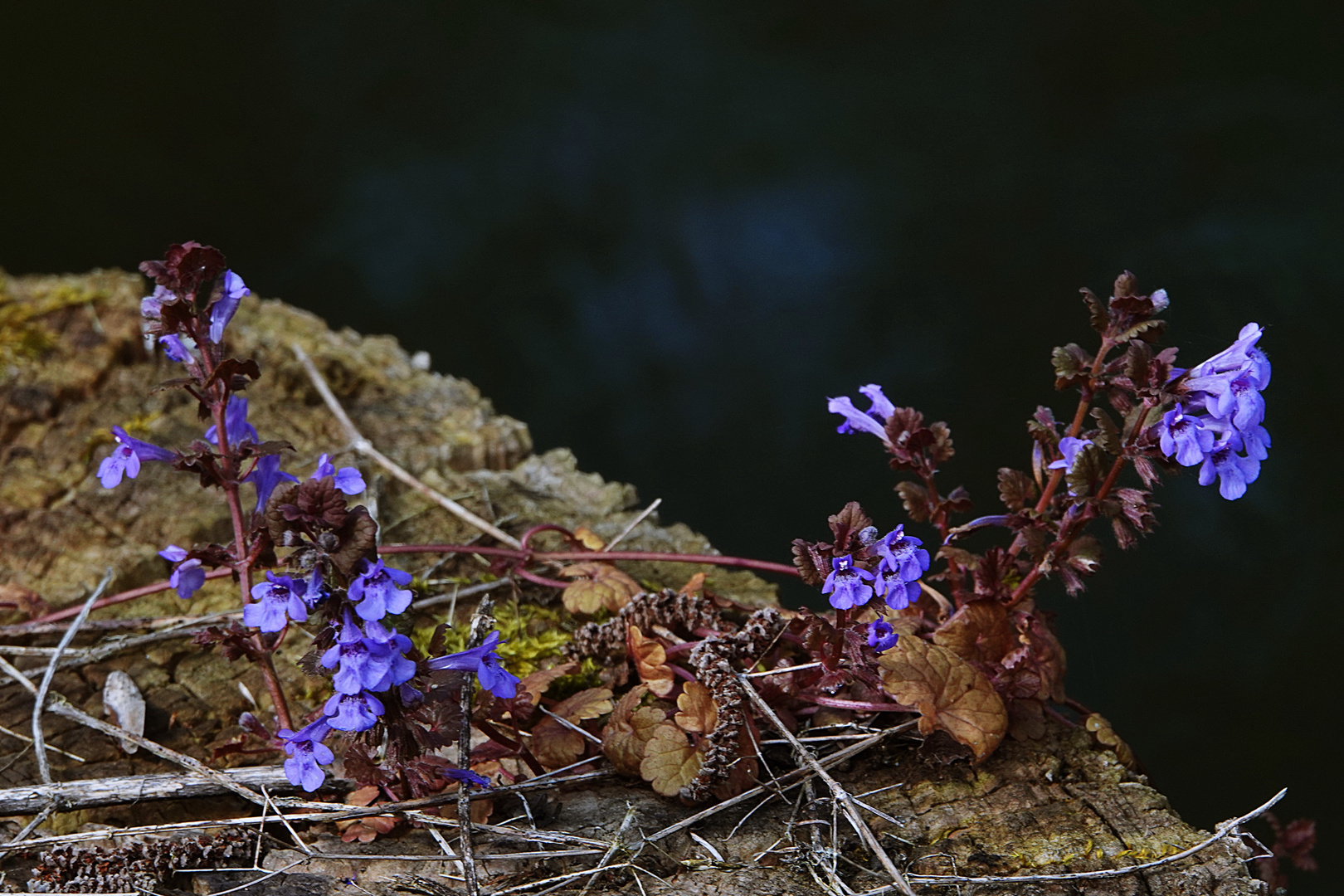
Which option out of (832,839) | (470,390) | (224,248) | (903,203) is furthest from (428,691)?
(224,248)

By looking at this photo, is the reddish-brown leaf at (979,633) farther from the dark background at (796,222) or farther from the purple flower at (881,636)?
the dark background at (796,222)

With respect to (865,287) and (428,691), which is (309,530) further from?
(865,287)

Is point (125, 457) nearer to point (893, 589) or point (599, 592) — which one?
point (599, 592)

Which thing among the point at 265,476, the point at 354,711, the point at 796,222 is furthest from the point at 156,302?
the point at 796,222

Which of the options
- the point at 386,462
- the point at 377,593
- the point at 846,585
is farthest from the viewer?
the point at 386,462

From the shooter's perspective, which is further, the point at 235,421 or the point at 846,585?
the point at 235,421

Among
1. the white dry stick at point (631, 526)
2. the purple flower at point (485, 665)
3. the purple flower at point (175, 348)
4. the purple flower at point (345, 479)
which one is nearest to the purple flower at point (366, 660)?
the purple flower at point (485, 665)
